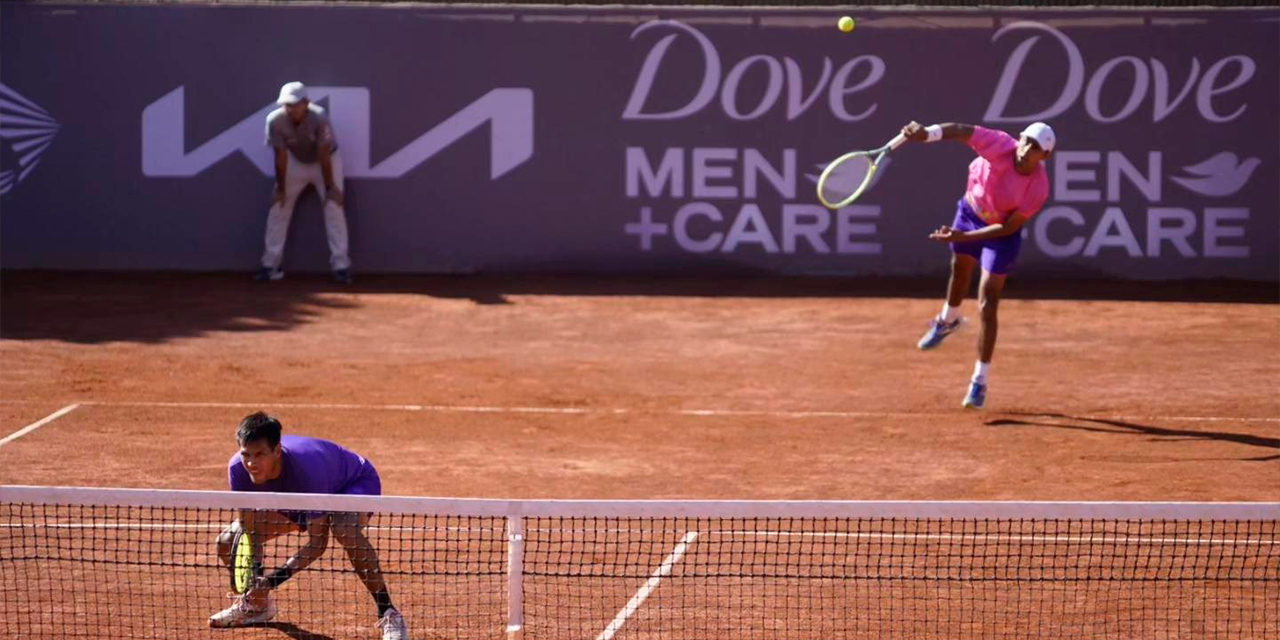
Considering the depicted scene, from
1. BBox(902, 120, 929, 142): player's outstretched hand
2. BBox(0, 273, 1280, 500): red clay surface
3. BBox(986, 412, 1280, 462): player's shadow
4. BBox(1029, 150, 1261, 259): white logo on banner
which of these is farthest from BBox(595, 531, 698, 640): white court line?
BBox(1029, 150, 1261, 259): white logo on banner

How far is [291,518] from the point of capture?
6.66 metres

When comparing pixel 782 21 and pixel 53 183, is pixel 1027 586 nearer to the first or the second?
pixel 782 21

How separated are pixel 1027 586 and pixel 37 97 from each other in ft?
41.9

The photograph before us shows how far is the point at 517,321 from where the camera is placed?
15078 mm

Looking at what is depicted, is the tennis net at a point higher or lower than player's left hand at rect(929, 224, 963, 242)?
lower

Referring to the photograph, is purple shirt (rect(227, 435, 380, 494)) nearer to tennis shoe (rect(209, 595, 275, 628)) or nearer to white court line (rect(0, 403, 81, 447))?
tennis shoe (rect(209, 595, 275, 628))

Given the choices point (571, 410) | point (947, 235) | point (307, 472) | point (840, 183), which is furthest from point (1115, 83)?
point (307, 472)

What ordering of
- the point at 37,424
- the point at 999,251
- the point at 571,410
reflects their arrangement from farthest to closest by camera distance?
1. the point at 571,410
2. the point at 999,251
3. the point at 37,424

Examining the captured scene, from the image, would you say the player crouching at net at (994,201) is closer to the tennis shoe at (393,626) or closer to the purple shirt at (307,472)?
the purple shirt at (307,472)

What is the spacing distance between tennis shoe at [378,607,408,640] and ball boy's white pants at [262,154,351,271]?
10.5m

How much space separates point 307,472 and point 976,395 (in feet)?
19.6

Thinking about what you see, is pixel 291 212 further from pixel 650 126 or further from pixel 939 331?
pixel 939 331

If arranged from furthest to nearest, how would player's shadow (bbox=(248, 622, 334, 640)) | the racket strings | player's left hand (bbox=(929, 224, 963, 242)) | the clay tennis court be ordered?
the racket strings, player's left hand (bbox=(929, 224, 963, 242)), the clay tennis court, player's shadow (bbox=(248, 622, 334, 640))

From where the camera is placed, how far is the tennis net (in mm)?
5953
